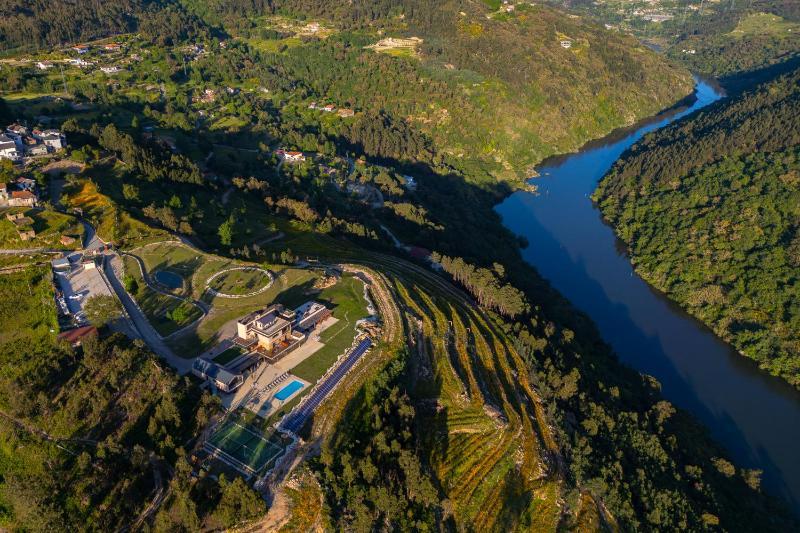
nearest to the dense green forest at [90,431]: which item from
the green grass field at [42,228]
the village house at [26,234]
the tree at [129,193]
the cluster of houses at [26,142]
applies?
the green grass field at [42,228]

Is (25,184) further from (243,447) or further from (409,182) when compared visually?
(409,182)

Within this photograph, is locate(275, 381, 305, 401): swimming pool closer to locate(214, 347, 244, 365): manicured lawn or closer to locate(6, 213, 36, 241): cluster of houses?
locate(214, 347, 244, 365): manicured lawn

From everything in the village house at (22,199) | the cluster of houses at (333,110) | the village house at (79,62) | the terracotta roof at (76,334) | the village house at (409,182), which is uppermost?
the village house at (22,199)

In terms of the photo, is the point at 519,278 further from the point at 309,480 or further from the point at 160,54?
the point at 160,54

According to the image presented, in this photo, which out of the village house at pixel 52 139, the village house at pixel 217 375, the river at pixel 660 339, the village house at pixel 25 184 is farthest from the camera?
the village house at pixel 52 139

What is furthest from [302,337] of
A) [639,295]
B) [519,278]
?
[639,295]

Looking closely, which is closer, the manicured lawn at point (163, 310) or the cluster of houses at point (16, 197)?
the manicured lawn at point (163, 310)

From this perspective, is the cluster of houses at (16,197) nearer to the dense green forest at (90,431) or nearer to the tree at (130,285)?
the tree at (130,285)
